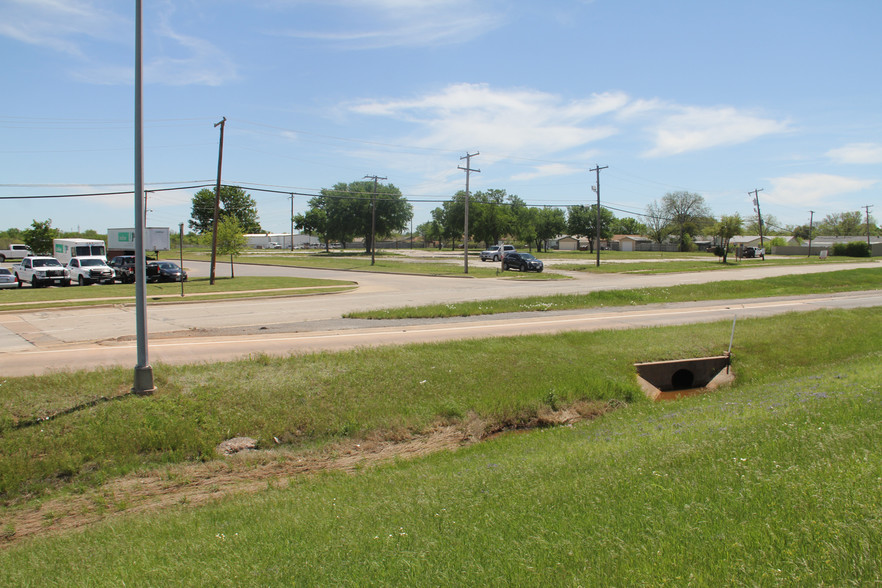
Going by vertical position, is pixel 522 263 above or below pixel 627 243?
below

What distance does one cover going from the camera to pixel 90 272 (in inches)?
1585

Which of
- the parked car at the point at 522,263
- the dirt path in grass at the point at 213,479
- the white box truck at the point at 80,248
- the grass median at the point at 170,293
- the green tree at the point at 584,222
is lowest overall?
the dirt path in grass at the point at 213,479

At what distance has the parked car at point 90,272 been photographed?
1586 inches

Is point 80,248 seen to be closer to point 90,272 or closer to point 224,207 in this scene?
point 90,272

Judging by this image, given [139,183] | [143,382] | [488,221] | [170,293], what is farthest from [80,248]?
[488,221]

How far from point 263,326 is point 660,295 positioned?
19.5 m

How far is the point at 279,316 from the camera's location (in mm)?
21469

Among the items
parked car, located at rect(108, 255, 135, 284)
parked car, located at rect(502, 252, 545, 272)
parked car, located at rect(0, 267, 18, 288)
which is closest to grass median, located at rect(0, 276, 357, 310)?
parked car, located at rect(108, 255, 135, 284)

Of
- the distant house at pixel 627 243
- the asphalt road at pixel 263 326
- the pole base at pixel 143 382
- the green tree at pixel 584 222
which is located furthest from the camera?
the distant house at pixel 627 243

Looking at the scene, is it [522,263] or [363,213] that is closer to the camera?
[522,263]

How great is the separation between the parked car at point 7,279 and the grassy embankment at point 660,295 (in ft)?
94.4

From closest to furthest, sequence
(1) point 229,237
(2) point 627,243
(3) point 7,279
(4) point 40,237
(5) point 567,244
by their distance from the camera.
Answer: (3) point 7,279, (1) point 229,237, (4) point 40,237, (2) point 627,243, (5) point 567,244

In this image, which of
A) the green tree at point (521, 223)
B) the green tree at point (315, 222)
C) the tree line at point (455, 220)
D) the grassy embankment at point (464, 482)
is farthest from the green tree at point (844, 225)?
the grassy embankment at point (464, 482)

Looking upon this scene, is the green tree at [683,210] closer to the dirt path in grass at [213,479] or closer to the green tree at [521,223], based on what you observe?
the green tree at [521,223]
